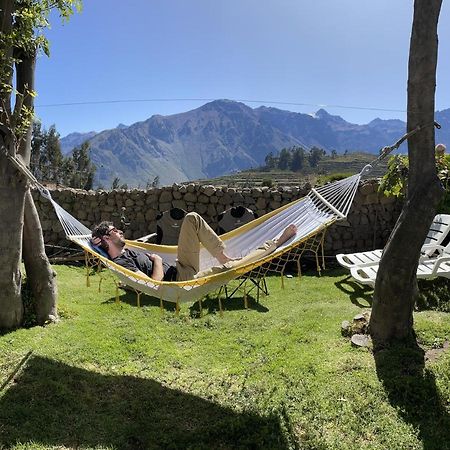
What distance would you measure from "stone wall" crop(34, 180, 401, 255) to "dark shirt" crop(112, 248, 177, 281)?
326cm

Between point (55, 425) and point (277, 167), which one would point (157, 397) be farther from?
point (277, 167)

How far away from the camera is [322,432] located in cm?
205

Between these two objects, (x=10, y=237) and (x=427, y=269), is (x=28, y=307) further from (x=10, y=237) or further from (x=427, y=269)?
(x=427, y=269)

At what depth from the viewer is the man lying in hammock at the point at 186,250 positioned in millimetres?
2963

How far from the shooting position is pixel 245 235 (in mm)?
3525

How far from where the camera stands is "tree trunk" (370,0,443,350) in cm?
241

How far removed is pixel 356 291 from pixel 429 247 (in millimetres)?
841

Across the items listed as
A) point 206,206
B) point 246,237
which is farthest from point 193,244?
point 206,206

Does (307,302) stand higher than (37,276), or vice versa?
(37,276)

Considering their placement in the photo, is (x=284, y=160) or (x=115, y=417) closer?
(x=115, y=417)

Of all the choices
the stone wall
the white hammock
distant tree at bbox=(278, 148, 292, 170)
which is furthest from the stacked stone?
distant tree at bbox=(278, 148, 292, 170)

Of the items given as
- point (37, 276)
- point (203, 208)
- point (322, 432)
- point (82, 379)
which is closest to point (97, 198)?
point (203, 208)

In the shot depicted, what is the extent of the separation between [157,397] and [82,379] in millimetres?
461

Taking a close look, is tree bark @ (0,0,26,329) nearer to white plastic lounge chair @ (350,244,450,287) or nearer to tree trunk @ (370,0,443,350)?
tree trunk @ (370,0,443,350)
